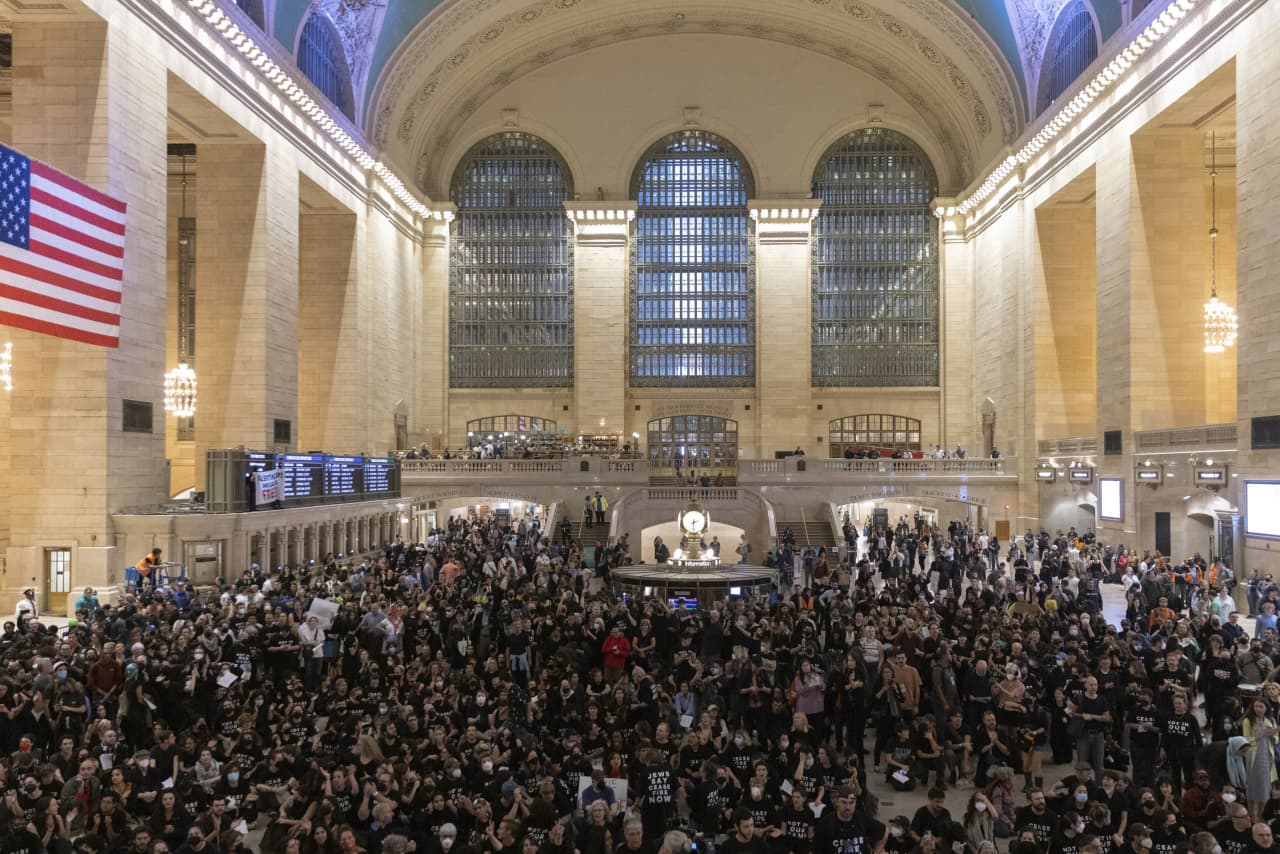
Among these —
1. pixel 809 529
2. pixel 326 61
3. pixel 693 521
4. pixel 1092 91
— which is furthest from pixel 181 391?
pixel 1092 91

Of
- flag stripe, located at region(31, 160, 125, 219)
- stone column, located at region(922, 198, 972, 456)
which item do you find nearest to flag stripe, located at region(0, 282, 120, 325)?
flag stripe, located at region(31, 160, 125, 219)

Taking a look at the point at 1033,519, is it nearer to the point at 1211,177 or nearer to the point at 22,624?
the point at 1211,177

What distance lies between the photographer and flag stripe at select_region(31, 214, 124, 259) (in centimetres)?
1738

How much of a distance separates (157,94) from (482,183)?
79.6 ft

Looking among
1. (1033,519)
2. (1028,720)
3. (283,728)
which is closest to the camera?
(283,728)

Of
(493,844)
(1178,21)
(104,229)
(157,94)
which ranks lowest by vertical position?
(493,844)

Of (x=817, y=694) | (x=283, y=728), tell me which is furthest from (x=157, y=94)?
(x=817, y=694)

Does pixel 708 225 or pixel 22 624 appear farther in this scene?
pixel 708 225

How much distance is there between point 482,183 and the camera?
46.7 meters

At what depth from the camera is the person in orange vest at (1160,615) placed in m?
15.5

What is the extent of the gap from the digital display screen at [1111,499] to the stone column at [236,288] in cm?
2335

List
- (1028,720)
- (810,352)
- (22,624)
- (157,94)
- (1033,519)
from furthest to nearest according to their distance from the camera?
1. (810,352)
2. (1033,519)
3. (157,94)
4. (22,624)
5. (1028,720)

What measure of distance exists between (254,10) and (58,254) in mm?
12424

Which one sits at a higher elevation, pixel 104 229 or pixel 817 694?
pixel 104 229
